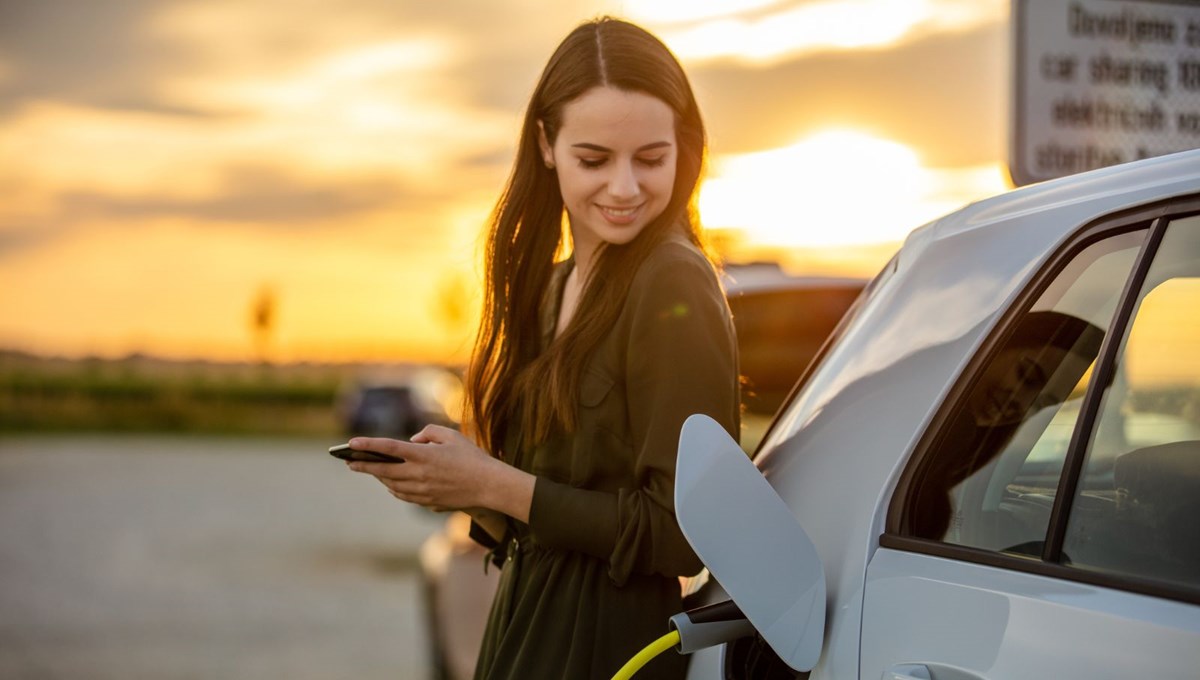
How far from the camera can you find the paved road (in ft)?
26.5

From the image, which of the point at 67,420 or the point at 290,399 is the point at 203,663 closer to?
the point at 67,420

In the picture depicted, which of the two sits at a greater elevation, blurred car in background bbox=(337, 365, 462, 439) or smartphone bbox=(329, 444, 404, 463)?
smartphone bbox=(329, 444, 404, 463)

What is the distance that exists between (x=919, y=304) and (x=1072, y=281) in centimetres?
27

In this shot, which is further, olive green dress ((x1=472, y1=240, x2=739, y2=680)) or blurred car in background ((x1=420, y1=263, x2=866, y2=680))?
blurred car in background ((x1=420, y1=263, x2=866, y2=680))

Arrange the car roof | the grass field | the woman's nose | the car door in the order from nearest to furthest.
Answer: the car door
the car roof
the woman's nose
the grass field

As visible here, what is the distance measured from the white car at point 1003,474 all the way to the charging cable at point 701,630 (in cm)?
6

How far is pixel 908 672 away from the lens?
1500 mm

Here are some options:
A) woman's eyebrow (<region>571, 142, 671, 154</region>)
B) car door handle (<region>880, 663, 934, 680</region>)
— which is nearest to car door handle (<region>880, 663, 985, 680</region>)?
car door handle (<region>880, 663, 934, 680</region>)

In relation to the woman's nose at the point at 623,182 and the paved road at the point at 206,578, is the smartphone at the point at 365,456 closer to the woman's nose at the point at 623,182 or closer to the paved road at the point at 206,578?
the woman's nose at the point at 623,182

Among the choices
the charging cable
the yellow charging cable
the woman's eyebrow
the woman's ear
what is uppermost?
the woman's ear

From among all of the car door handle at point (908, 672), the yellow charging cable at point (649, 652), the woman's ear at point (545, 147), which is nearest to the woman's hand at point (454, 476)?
the yellow charging cable at point (649, 652)

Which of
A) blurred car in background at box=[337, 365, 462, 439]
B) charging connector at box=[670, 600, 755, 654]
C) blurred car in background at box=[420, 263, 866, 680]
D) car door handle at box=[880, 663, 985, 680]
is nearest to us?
car door handle at box=[880, 663, 985, 680]

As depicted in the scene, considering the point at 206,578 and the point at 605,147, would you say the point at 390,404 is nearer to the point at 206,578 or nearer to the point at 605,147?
the point at 206,578

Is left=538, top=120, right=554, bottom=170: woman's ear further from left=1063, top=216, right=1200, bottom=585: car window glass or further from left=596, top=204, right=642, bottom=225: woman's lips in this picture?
left=1063, top=216, right=1200, bottom=585: car window glass
